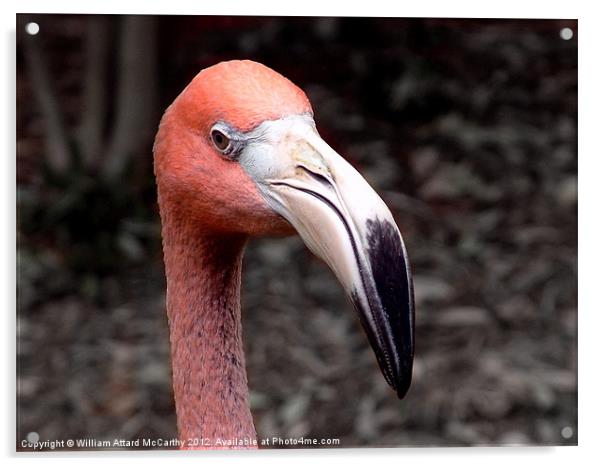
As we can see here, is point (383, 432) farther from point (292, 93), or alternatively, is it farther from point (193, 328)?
point (292, 93)

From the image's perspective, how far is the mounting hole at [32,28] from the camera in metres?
2.24

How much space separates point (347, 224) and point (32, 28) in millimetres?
1151

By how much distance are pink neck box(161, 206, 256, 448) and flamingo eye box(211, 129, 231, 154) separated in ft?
0.67

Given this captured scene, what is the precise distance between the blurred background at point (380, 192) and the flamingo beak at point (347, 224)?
82 centimetres

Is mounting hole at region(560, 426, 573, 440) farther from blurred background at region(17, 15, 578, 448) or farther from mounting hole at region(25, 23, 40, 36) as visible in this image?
mounting hole at region(25, 23, 40, 36)

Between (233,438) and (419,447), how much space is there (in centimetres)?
73

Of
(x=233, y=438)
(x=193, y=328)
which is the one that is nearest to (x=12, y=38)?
(x=193, y=328)

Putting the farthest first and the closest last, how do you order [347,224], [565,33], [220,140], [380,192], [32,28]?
[380,192] → [565,33] → [32,28] → [220,140] → [347,224]

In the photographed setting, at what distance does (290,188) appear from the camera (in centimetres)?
156

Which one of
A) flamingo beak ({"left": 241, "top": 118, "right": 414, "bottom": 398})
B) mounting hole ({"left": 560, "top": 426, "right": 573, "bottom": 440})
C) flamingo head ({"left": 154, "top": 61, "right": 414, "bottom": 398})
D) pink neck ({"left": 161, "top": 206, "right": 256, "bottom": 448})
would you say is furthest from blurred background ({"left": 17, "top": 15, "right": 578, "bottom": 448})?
flamingo beak ({"left": 241, "top": 118, "right": 414, "bottom": 398})
